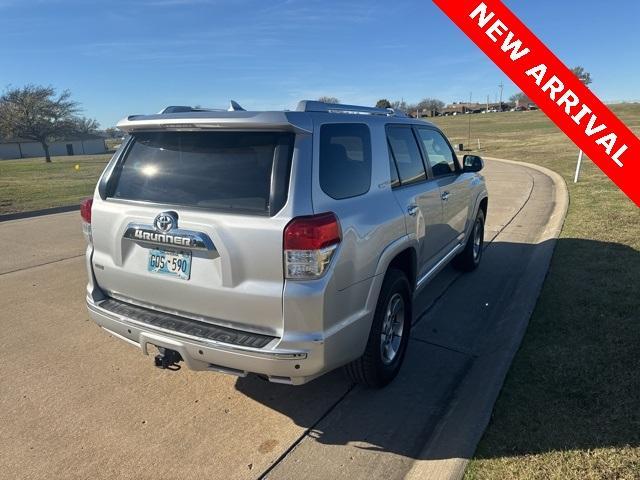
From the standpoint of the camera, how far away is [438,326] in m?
4.43

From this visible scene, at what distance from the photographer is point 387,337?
3.42 meters

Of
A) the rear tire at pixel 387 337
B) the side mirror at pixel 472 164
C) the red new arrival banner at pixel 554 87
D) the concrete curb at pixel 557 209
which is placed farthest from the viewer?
the concrete curb at pixel 557 209

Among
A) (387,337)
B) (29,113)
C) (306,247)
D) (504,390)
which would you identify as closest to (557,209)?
(504,390)

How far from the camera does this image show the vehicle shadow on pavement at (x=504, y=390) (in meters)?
2.81

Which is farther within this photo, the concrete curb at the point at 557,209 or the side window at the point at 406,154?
the concrete curb at the point at 557,209

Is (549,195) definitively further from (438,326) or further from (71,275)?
(71,275)

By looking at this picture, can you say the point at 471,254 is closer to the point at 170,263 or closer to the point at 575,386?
the point at 575,386

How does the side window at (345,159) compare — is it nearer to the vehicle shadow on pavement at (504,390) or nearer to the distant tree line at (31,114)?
the vehicle shadow on pavement at (504,390)

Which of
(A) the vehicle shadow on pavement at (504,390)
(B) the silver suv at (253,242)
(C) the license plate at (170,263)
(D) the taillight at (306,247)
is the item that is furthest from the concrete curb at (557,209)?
(C) the license plate at (170,263)

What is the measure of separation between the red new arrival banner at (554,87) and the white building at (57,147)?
82.2 meters

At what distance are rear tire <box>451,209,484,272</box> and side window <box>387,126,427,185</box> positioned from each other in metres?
1.93

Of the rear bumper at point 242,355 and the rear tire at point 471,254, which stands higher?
the rear bumper at point 242,355

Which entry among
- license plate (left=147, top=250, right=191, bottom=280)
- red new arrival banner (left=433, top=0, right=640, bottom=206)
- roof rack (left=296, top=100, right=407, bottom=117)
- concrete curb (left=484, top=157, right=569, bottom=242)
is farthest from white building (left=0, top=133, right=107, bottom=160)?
red new arrival banner (left=433, top=0, right=640, bottom=206)

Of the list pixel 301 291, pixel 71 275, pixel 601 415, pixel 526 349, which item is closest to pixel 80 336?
pixel 71 275
